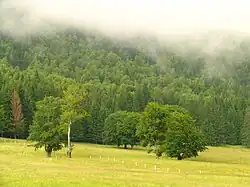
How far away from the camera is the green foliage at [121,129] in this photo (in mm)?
146250

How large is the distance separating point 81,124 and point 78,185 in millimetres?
116122

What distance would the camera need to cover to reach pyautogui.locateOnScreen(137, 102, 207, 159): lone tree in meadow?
348 ft

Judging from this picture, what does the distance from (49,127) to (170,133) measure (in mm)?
28624

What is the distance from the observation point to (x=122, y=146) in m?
157

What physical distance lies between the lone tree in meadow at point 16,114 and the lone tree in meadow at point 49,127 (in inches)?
1999

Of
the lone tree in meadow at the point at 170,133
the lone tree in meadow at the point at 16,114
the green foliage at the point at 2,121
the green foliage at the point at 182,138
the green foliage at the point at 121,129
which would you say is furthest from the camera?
the lone tree in meadow at the point at 16,114

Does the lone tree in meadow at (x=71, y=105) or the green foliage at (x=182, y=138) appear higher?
the lone tree in meadow at (x=71, y=105)

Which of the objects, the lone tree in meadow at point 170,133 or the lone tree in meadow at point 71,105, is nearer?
the lone tree in meadow at point 71,105

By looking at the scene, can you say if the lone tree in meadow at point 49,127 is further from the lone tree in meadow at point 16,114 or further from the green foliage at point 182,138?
the lone tree in meadow at point 16,114

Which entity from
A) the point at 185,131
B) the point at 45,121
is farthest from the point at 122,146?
the point at 45,121

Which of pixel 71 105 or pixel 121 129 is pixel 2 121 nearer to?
pixel 121 129

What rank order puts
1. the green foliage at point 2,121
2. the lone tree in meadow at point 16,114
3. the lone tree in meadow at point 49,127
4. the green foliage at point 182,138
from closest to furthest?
the lone tree in meadow at point 49,127 < the green foliage at point 182,138 < the green foliage at point 2,121 < the lone tree in meadow at point 16,114

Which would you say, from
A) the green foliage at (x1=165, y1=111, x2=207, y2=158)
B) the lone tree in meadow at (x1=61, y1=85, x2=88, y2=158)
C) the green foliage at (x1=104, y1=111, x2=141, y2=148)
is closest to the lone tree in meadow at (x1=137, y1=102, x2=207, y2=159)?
the green foliage at (x1=165, y1=111, x2=207, y2=158)

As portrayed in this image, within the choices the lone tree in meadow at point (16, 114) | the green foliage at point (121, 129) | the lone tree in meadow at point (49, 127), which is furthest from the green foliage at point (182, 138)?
the lone tree in meadow at point (16, 114)
